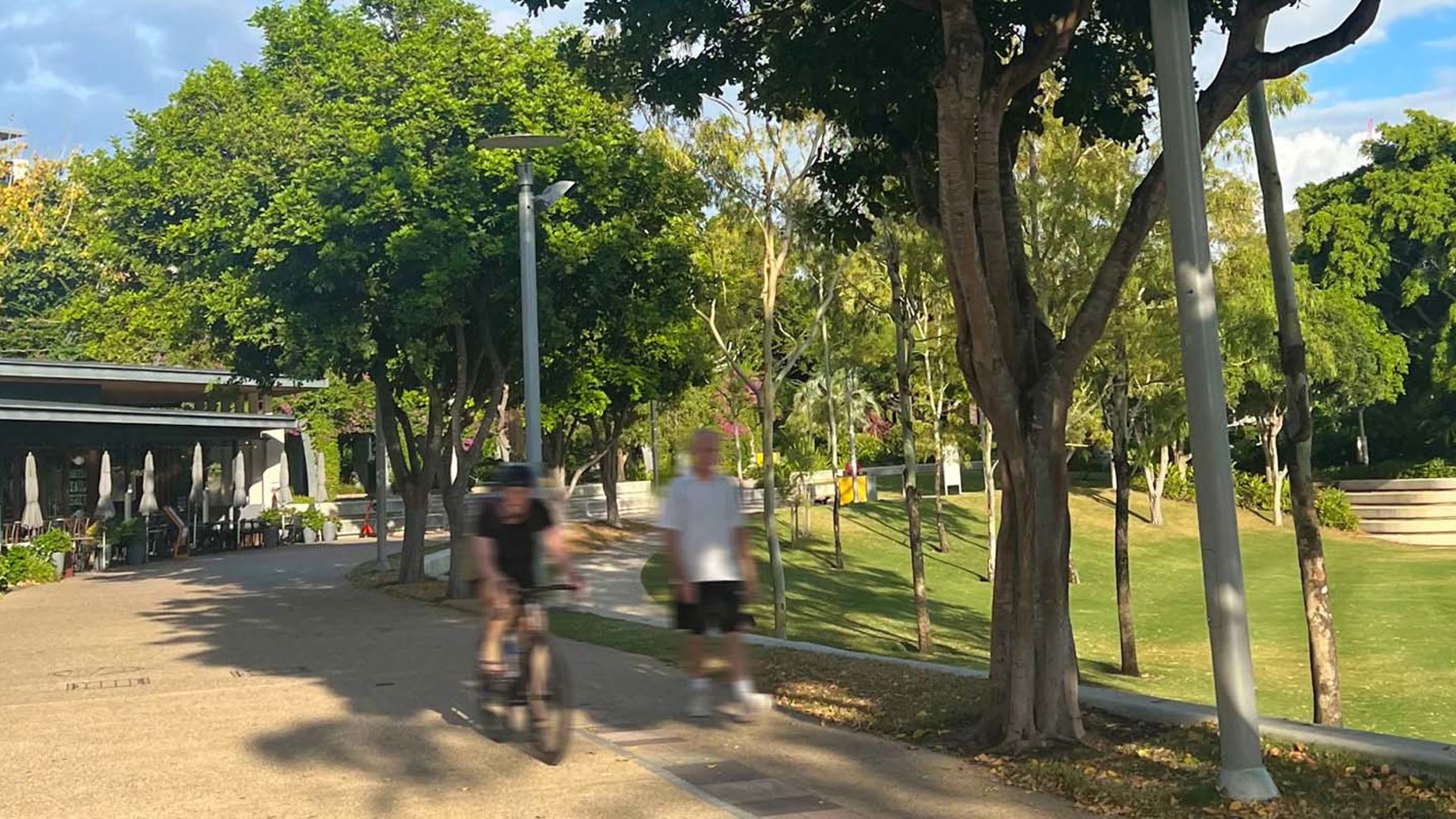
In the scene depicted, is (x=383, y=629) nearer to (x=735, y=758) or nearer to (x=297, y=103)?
(x=735, y=758)

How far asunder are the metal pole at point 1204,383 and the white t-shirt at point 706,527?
295 cm

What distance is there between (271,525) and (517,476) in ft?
105

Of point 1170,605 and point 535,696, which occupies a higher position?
point 535,696

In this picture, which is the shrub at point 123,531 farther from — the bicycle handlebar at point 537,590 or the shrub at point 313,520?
the bicycle handlebar at point 537,590

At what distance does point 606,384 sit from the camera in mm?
31375

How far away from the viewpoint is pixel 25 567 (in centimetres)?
2538

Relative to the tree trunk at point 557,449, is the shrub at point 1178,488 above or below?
below

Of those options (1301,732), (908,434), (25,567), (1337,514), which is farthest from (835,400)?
(1301,732)

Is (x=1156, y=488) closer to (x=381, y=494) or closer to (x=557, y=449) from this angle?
(x=557, y=449)

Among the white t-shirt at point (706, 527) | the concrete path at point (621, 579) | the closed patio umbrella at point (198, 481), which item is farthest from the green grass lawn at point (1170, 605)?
the closed patio umbrella at point (198, 481)

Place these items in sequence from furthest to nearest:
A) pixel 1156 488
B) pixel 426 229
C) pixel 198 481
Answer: pixel 1156 488, pixel 198 481, pixel 426 229

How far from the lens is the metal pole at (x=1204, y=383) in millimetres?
6023

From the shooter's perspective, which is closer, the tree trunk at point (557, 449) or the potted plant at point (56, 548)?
the potted plant at point (56, 548)

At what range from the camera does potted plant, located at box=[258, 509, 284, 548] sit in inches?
1457
